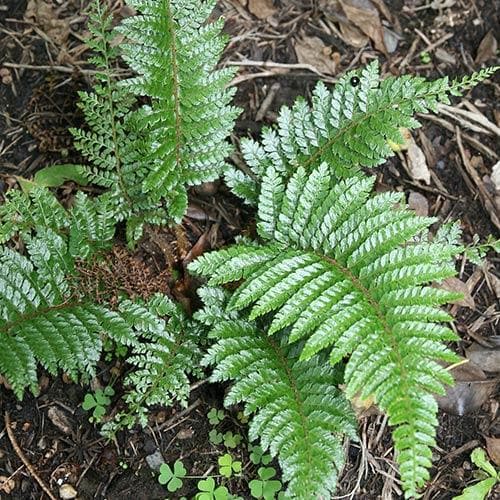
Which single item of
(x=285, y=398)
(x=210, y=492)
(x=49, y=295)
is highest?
(x=49, y=295)

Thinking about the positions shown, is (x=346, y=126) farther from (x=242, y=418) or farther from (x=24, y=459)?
(x=24, y=459)

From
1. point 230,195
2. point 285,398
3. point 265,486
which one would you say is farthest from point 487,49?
point 265,486

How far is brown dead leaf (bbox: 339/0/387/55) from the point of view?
420cm

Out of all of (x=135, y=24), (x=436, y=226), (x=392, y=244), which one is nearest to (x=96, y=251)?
(x=135, y=24)

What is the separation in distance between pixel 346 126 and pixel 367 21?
4.43ft

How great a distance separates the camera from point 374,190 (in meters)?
3.84

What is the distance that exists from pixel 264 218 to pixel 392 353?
0.89m

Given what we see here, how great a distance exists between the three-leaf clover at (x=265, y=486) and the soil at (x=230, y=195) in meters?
0.07

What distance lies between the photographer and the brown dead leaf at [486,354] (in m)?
3.51

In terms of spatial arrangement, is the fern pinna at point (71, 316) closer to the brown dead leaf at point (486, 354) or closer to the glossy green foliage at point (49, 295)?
the glossy green foliage at point (49, 295)

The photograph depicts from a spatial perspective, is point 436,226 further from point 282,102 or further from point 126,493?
point 126,493

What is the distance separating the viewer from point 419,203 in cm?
384

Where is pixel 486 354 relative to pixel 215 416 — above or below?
below

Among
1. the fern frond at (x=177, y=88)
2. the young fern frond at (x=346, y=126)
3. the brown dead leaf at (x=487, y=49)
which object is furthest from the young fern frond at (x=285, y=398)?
the brown dead leaf at (x=487, y=49)
